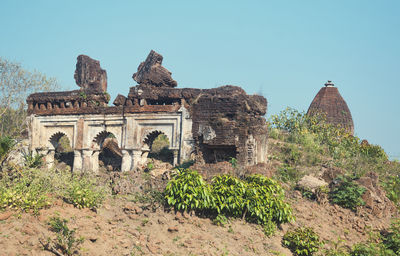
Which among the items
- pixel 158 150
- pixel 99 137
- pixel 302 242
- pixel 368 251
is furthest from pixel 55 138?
pixel 368 251

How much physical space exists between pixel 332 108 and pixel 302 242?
70.3 ft

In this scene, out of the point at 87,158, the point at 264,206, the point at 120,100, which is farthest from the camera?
the point at 87,158

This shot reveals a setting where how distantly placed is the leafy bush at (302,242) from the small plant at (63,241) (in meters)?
4.44

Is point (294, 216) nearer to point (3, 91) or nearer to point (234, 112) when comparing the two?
point (234, 112)

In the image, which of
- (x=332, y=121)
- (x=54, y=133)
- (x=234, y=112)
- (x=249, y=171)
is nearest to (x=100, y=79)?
(x=54, y=133)

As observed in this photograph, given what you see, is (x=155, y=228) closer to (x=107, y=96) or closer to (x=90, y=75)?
(x=107, y=96)

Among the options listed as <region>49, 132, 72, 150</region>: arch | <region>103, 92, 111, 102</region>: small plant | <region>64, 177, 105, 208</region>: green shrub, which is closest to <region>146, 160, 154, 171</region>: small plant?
<region>103, 92, 111, 102</region>: small plant

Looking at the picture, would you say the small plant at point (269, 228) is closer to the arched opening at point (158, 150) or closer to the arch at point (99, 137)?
the arched opening at point (158, 150)

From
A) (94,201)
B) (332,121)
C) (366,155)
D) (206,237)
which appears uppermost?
(332,121)

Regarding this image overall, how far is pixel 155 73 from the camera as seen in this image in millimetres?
18594

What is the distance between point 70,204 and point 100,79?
38.4 ft

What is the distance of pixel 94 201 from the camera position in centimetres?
934

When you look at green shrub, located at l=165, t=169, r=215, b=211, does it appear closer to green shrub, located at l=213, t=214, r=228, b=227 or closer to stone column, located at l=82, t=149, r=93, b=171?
green shrub, located at l=213, t=214, r=228, b=227

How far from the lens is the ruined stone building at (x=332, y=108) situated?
28875 millimetres
